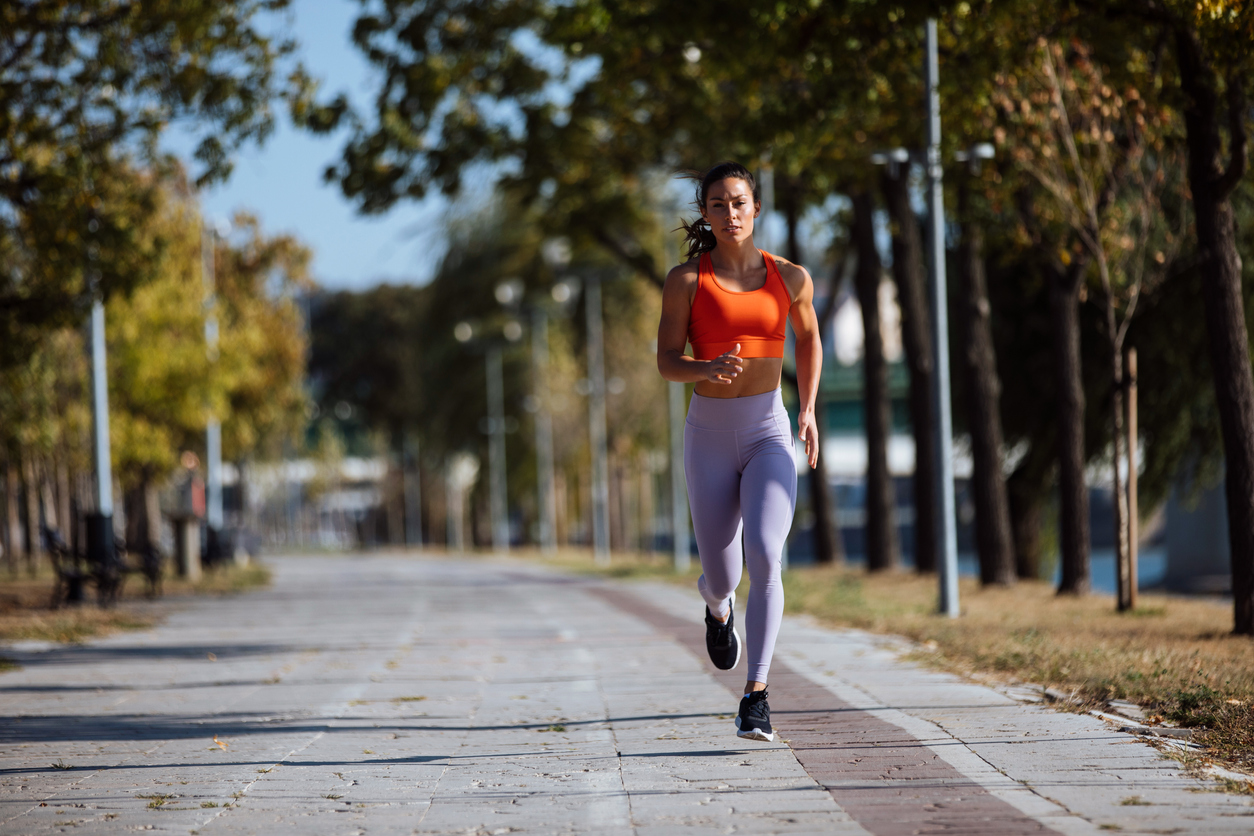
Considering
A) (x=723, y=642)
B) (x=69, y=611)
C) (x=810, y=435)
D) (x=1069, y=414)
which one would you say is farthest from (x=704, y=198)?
(x=69, y=611)

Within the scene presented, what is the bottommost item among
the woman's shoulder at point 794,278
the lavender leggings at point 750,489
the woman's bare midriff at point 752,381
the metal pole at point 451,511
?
the metal pole at point 451,511

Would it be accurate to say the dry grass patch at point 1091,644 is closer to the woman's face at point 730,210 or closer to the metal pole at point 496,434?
the woman's face at point 730,210

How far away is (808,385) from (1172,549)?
24462mm

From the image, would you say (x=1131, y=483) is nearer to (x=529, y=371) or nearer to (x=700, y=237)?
(x=700, y=237)

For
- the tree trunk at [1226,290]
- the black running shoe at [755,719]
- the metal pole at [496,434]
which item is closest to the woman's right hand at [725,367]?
the black running shoe at [755,719]

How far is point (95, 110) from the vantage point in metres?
15.5

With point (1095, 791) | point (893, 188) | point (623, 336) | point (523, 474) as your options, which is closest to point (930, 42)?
point (893, 188)

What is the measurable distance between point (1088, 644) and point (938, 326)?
5.23 meters

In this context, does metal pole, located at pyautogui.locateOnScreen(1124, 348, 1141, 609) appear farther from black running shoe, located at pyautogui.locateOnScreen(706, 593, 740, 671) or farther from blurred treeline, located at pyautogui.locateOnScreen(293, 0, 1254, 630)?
black running shoe, located at pyautogui.locateOnScreen(706, 593, 740, 671)

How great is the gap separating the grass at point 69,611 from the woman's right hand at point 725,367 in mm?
7054

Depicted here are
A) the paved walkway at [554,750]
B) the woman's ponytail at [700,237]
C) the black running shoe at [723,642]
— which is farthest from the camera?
the black running shoe at [723,642]

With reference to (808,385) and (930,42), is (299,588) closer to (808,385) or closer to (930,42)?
Answer: (930,42)

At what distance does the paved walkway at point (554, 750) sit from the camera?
478 centimetres

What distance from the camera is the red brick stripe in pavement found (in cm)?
455
